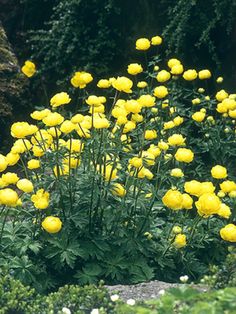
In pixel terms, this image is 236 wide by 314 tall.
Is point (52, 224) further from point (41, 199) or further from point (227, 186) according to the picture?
point (227, 186)

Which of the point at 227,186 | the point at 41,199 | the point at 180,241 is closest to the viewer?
the point at 41,199

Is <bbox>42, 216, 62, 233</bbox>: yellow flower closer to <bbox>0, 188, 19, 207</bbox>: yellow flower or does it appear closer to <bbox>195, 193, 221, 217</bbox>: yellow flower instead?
<bbox>0, 188, 19, 207</bbox>: yellow flower

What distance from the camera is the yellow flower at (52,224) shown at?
3.49 meters

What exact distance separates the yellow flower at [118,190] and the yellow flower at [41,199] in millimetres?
331

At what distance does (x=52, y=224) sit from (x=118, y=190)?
1.45 ft

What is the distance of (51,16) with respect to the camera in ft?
20.2

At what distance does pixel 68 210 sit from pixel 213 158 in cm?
144

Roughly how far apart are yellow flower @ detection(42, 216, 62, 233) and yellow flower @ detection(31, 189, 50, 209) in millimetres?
74

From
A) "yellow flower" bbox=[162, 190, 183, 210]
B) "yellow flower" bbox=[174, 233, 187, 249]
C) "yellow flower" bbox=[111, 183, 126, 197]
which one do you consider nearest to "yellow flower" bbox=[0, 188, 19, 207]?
"yellow flower" bbox=[111, 183, 126, 197]

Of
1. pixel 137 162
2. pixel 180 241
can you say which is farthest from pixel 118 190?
pixel 180 241

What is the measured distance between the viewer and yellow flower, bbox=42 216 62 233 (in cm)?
349

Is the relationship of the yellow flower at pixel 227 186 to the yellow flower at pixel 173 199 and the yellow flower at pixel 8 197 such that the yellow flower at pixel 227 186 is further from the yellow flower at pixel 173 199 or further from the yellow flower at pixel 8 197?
the yellow flower at pixel 8 197

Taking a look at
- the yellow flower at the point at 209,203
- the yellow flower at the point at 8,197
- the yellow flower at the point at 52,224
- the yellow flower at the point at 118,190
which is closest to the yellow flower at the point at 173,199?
the yellow flower at the point at 209,203

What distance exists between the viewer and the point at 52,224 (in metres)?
3.49
